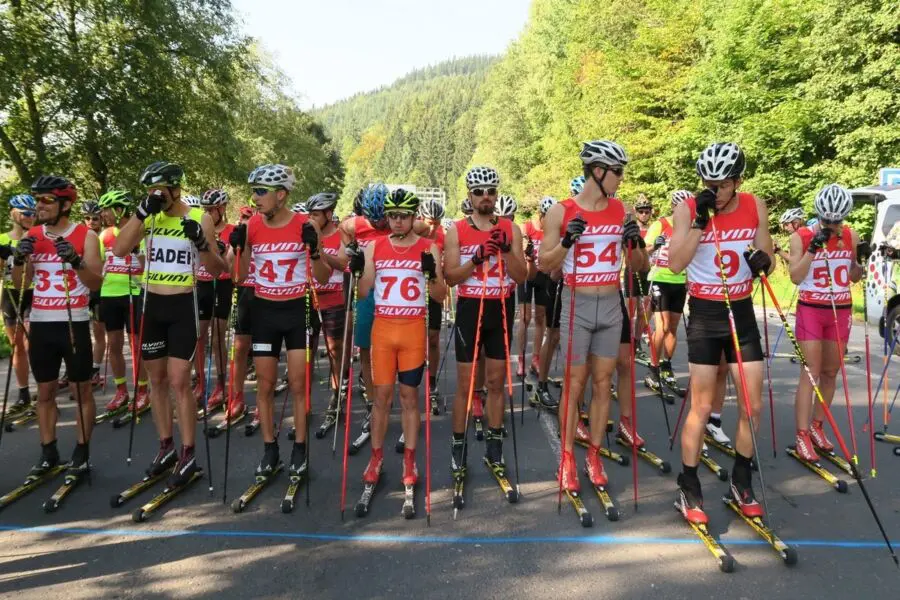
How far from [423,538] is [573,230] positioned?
2.41 metres

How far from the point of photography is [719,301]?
13.7 ft

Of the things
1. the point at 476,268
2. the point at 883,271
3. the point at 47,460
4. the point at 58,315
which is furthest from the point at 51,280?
the point at 883,271

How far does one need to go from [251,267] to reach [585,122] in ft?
97.7

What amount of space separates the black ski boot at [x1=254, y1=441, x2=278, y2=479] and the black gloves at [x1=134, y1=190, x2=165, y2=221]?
7.01 feet

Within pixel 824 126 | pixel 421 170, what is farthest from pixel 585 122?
pixel 421 170

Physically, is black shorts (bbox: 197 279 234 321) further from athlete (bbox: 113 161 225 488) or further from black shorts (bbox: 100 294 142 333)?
athlete (bbox: 113 161 225 488)

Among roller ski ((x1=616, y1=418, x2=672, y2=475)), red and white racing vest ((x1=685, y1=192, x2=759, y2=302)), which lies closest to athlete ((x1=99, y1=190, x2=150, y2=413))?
roller ski ((x1=616, y1=418, x2=672, y2=475))

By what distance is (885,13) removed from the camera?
16.8 meters

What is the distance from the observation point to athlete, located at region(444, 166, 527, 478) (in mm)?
4848

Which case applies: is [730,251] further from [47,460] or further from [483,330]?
[47,460]

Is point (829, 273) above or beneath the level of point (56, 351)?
above

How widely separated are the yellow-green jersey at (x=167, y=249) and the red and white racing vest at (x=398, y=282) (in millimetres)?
1629

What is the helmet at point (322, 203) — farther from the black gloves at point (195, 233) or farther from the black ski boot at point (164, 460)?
the black ski boot at point (164, 460)

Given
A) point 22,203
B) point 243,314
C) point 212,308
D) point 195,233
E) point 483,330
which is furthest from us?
point 212,308
